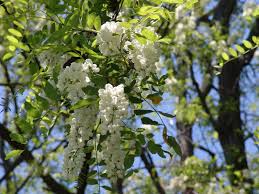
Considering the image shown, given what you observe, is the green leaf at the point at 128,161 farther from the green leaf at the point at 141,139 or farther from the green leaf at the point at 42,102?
the green leaf at the point at 42,102

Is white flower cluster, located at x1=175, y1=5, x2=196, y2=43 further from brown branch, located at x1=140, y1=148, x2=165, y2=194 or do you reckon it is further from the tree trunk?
brown branch, located at x1=140, y1=148, x2=165, y2=194

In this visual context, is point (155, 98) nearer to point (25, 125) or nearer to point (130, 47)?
point (130, 47)

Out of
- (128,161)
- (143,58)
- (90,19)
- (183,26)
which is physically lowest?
(128,161)

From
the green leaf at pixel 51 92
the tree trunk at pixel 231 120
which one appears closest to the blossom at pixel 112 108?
the green leaf at pixel 51 92

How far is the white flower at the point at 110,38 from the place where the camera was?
1679 mm

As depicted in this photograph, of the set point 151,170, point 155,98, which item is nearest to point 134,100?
point 155,98

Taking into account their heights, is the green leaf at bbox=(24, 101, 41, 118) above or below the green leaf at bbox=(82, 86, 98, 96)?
above

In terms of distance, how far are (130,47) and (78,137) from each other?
37cm

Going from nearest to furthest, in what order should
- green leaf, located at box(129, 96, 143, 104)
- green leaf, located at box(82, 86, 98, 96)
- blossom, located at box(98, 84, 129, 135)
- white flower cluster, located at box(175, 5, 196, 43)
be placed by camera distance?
blossom, located at box(98, 84, 129, 135) < green leaf, located at box(82, 86, 98, 96) < green leaf, located at box(129, 96, 143, 104) < white flower cluster, located at box(175, 5, 196, 43)

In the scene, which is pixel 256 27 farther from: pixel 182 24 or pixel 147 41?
pixel 147 41

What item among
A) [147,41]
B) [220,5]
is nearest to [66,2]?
[147,41]

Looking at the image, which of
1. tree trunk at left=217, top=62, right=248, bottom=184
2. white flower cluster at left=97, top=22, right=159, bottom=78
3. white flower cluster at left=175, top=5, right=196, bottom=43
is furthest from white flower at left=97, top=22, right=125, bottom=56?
white flower cluster at left=175, top=5, right=196, bottom=43

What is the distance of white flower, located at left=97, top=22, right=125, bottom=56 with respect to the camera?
1679 mm

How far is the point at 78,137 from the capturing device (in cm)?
180
